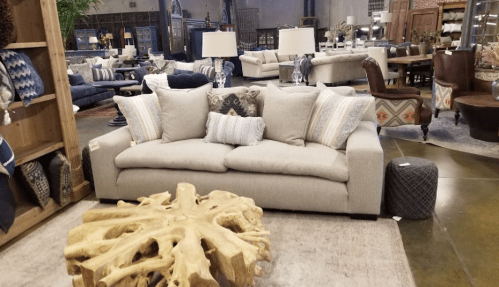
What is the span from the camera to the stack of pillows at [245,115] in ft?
10.2

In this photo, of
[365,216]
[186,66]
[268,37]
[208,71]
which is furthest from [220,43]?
[268,37]

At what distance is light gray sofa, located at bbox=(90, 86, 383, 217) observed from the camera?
8.99 ft

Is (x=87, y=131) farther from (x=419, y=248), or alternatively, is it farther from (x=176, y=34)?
(x=176, y=34)

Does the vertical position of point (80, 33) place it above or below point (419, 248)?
above

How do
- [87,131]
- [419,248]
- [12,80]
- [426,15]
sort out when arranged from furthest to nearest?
[426,15]
[87,131]
[12,80]
[419,248]

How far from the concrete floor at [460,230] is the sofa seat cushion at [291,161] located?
0.55 m

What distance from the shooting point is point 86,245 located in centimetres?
173

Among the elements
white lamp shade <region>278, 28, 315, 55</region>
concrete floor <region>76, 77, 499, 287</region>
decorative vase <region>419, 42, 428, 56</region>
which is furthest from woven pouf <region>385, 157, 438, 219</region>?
decorative vase <region>419, 42, 428, 56</region>

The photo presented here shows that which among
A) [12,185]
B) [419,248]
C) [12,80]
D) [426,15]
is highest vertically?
[426,15]

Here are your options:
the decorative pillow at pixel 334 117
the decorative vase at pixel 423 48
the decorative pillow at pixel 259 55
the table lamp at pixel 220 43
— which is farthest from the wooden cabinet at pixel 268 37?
the decorative pillow at pixel 334 117

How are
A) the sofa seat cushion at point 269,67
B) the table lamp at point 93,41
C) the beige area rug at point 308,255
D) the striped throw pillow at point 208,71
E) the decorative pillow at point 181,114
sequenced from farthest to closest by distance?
1. the table lamp at point 93,41
2. the sofa seat cushion at point 269,67
3. the striped throw pillow at point 208,71
4. the decorative pillow at point 181,114
5. the beige area rug at point 308,255

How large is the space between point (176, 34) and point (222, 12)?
4.72 m

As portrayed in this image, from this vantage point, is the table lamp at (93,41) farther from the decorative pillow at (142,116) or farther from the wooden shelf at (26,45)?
the wooden shelf at (26,45)

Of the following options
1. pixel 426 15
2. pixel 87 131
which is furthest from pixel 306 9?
pixel 87 131
